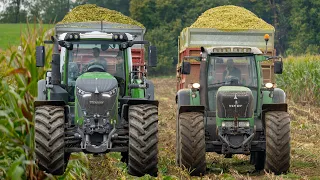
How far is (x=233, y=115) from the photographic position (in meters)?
10.2

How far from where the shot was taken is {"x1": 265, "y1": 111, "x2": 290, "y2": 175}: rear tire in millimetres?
9883

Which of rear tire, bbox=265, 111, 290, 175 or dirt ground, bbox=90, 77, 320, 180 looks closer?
dirt ground, bbox=90, 77, 320, 180

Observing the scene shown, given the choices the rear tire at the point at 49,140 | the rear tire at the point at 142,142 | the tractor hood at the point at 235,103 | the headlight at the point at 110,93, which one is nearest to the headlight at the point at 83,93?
the headlight at the point at 110,93

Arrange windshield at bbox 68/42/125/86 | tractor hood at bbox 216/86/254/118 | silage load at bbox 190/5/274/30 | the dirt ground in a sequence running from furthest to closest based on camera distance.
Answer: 1. silage load at bbox 190/5/274/30
2. tractor hood at bbox 216/86/254/118
3. windshield at bbox 68/42/125/86
4. the dirt ground

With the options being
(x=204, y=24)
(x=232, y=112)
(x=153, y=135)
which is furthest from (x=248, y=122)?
(x=204, y=24)

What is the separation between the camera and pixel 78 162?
8.61 m

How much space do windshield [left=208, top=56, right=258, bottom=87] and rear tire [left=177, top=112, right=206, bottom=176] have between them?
1.01 m

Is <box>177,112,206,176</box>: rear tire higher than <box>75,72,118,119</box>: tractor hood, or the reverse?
<box>75,72,118,119</box>: tractor hood

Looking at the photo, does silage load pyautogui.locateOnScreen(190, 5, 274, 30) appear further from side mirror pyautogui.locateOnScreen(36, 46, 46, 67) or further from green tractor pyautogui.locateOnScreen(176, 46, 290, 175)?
side mirror pyautogui.locateOnScreen(36, 46, 46, 67)

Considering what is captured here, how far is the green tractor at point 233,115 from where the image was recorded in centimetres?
989

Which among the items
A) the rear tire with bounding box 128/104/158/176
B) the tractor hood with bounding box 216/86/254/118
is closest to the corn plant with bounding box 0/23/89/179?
the rear tire with bounding box 128/104/158/176

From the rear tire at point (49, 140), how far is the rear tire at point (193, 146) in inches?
77.8

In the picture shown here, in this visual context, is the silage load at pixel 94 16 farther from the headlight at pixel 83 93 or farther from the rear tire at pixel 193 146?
the headlight at pixel 83 93

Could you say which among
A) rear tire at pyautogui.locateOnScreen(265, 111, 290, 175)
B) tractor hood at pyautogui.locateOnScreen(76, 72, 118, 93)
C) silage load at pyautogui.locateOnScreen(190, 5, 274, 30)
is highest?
silage load at pyautogui.locateOnScreen(190, 5, 274, 30)
